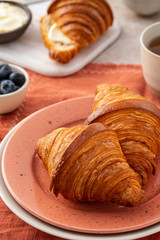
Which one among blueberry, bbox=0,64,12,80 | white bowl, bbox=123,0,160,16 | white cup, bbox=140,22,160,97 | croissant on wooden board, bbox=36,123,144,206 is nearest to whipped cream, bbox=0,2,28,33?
blueberry, bbox=0,64,12,80

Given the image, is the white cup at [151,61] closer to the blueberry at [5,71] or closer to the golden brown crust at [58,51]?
the golden brown crust at [58,51]

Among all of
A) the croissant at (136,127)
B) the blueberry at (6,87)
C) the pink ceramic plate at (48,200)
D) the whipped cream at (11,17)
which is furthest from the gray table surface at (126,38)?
the croissant at (136,127)

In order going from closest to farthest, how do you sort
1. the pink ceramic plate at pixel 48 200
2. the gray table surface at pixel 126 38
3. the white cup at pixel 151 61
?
the pink ceramic plate at pixel 48 200, the white cup at pixel 151 61, the gray table surface at pixel 126 38

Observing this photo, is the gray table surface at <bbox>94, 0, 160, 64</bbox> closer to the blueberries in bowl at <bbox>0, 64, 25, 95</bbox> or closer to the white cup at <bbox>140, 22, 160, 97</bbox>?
the white cup at <bbox>140, 22, 160, 97</bbox>

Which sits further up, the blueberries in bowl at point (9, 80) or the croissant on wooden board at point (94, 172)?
the croissant on wooden board at point (94, 172)

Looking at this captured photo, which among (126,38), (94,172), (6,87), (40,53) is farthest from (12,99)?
(126,38)

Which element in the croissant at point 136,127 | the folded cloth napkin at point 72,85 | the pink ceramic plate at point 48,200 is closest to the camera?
the pink ceramic plate at point 48,200

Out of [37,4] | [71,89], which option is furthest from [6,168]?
[37,4]
